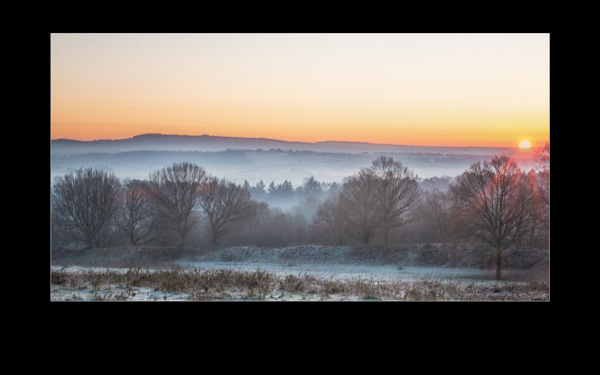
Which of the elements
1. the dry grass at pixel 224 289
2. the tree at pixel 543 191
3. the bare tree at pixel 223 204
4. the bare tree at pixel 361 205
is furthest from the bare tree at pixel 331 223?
the dry grass at pixel 224 289

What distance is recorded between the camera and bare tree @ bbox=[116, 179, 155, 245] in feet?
61.1

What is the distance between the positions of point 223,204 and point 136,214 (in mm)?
3667

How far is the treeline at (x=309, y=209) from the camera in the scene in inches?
686

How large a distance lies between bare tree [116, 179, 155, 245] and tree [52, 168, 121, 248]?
470mm

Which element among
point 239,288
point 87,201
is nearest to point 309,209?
point 87,201

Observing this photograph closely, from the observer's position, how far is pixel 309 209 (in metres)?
21.7

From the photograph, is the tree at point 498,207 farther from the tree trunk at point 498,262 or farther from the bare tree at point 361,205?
the bare tree at point 361,205

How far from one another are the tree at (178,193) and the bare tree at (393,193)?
734 cm

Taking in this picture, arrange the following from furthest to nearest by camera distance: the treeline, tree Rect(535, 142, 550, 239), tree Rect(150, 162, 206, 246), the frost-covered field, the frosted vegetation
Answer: tree Rect(150, 162, 206, 246)
the treeline
the frosted vegetation
tree Rect(535, 142, 550, 239)
the frost-covered field

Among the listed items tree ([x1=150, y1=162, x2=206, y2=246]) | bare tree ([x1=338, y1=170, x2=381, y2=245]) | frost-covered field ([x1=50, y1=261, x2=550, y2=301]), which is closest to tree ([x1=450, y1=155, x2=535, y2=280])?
bare tree ([x1=338, y1=170, x2=381, y2=245])

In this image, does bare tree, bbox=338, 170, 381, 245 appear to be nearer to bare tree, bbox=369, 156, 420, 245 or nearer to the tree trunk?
bare tree, bbox=369, 156, 420, 245

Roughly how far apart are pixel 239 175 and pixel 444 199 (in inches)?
316
